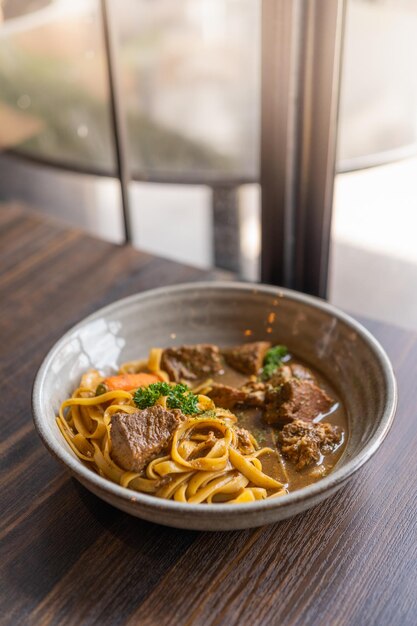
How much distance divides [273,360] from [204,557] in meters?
0.50

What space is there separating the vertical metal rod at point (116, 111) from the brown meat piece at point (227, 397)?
34.4 inches

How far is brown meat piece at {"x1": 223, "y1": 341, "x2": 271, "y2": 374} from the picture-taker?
4.99 ft

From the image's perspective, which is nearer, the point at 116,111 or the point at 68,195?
the point at 116,111

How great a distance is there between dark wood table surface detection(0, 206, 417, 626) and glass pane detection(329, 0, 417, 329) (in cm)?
46

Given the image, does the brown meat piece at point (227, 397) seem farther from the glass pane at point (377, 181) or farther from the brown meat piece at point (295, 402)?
the glass pane at point (377, 181)

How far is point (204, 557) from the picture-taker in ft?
3.85

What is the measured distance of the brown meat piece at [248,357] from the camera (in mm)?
1522

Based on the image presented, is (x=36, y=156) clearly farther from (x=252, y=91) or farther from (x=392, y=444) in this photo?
(x=392, y=444)

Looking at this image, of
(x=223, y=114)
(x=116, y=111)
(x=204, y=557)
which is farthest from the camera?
(x=223, y=114)

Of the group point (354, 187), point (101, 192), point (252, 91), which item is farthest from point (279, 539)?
point (101, 192)

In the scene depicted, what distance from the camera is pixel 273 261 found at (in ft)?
6.31

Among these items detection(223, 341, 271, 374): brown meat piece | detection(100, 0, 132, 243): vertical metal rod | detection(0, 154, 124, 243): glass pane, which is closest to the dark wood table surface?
detection(223, 341, 271, 374): brown meat piece

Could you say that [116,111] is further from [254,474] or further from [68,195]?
[68,195]

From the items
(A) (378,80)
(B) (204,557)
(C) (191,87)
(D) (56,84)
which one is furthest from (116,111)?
(B) (204,557)
